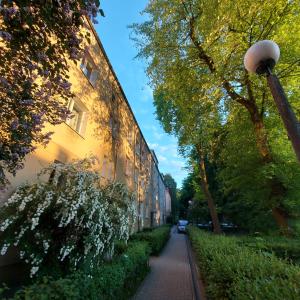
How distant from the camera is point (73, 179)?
598cm

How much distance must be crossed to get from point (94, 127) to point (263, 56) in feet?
28.3

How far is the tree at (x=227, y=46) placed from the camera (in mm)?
9820

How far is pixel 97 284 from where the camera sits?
4383 millimetres

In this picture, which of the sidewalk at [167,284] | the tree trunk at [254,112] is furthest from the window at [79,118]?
the sidewalk at [167,284]

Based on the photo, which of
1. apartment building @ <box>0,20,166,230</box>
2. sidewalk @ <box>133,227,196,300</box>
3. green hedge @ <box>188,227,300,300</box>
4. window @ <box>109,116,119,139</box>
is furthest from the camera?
window @ <box>109,116,119,139</box>

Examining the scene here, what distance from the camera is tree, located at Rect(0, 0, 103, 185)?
300 centimetres

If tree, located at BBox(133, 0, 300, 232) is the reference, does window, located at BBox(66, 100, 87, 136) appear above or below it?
below

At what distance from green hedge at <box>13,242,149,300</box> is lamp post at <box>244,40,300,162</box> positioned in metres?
4.12

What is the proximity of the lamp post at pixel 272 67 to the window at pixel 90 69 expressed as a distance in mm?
8631

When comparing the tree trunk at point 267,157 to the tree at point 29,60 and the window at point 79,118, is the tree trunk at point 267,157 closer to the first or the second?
the window at point 79,118

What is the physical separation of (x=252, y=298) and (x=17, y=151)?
380 centimetres

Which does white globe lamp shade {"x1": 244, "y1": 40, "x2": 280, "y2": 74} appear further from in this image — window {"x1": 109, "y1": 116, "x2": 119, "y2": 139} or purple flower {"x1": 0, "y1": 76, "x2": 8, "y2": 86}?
window {"x1": 109, "y1": 116, "x2": 119, "y2": 139}

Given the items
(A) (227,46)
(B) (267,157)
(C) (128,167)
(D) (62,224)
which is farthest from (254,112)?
(D) (62,224)

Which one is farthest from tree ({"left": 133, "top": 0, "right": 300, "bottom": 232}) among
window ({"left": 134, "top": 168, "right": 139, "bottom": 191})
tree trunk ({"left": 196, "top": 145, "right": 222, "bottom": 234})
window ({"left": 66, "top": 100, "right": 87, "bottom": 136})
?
window ({"left": 134, "top": 168, "right": 139, "bottom": 191})
